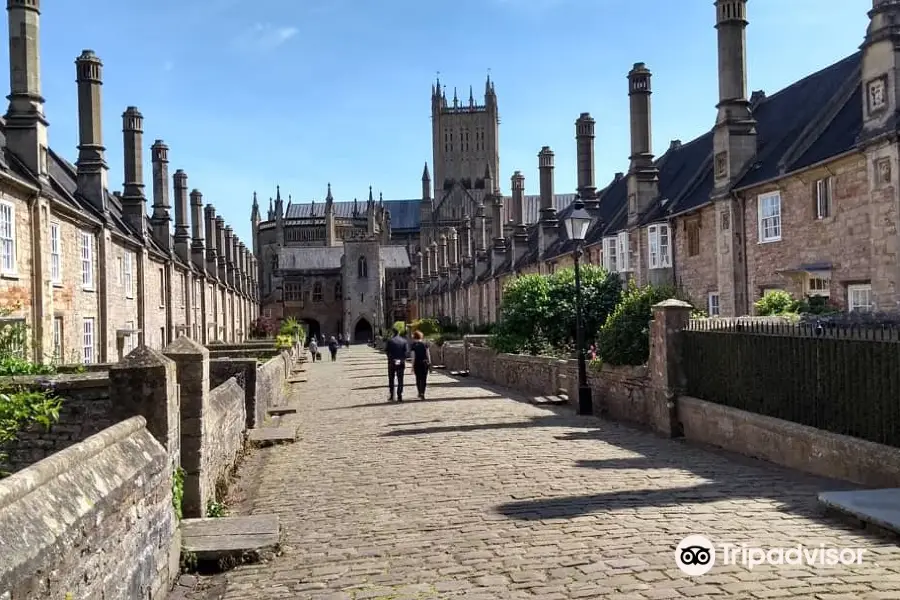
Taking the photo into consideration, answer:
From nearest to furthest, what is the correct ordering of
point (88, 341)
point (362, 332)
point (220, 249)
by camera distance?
1. point (88, 341)
2. point (220, 249)
3. point (362, 332)

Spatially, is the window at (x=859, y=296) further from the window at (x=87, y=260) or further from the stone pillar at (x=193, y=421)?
the window at (x=87, y=260)

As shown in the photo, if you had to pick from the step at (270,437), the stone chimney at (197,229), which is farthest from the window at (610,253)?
the stone chimney at (197,229)

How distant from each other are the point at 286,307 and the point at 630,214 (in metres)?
70.2

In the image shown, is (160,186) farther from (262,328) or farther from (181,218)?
(262,328)

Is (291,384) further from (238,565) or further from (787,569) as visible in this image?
(787,569)

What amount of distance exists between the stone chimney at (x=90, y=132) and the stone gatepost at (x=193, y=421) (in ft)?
66.5

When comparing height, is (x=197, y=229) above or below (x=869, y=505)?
above

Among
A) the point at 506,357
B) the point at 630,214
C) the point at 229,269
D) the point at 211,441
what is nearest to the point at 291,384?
the point at 506,357

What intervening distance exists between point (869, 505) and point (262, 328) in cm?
6544

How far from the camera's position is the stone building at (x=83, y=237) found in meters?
19.5

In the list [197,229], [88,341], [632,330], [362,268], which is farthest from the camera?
[362,268]

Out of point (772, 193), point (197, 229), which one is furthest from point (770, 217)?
point (197, 229)

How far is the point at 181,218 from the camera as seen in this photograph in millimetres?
43062

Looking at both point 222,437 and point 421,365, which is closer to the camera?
point 222,437
